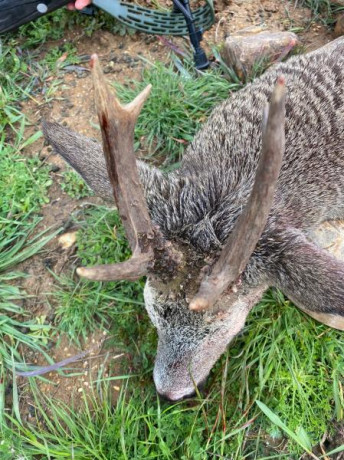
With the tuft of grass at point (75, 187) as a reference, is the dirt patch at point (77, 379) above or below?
below

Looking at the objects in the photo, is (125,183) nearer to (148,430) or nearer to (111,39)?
(148,430)

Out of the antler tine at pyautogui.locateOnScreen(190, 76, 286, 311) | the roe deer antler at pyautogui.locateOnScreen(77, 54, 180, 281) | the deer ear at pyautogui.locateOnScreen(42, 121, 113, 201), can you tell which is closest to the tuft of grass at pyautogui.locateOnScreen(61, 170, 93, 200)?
the deer ear at pyautogui.locateOnScreen(42, 121, 113, 201)

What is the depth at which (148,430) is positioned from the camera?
12.5 feet

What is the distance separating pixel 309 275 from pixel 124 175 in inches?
48.3

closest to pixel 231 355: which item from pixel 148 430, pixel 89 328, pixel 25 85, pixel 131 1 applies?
pixel 148 430

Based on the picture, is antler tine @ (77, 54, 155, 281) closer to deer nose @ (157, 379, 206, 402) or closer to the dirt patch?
deer nose @ (157, 379, 206, 402)

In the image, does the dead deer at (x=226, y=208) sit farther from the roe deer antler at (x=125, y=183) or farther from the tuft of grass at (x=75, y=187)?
the tuft of grass at (x=75, y=187)

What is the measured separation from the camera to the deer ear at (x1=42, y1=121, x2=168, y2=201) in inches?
138

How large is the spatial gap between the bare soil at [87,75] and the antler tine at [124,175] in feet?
6.24

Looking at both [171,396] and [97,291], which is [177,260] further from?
[97,291]

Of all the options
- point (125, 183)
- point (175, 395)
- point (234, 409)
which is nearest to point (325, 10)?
point (125, 183)

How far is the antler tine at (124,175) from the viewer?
2.19 meters

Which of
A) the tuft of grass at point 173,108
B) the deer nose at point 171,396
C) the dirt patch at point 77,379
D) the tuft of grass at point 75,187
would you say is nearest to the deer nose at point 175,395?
the deer nose at point 171,396

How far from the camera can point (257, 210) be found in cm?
226
